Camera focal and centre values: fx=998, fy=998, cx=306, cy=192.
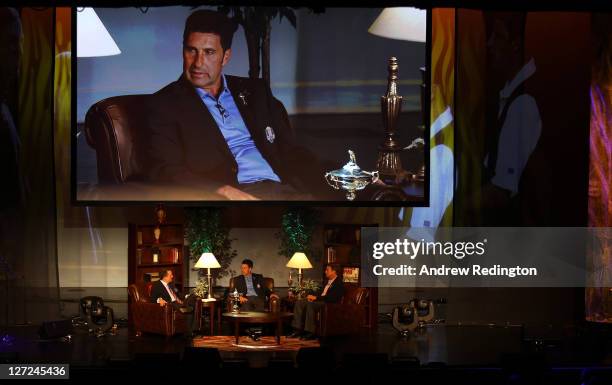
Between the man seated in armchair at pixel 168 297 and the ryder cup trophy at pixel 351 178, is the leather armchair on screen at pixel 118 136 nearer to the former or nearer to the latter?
the man seated in armchair at pixel 168 297

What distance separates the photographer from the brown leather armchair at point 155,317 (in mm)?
13016

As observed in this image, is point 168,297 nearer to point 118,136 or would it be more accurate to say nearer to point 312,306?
point 312,306

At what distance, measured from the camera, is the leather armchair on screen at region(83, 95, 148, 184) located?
45.7 ft

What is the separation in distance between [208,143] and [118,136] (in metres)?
1.27

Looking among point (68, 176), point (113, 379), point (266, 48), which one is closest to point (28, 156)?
point (68, 176)

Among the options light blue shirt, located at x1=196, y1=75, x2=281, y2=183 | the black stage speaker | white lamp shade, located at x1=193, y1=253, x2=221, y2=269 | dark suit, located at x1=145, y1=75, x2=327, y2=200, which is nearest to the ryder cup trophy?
dark suit, located at x1=145, y1=75, x2=327, y2=200

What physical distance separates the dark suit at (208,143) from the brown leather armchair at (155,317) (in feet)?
5.72

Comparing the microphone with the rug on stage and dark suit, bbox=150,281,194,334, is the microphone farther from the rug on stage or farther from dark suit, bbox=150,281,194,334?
the rug on stage

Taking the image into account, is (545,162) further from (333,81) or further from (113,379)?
(113,379)

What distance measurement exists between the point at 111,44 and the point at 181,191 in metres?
2.27

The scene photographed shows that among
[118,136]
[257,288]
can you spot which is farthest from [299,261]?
[118,136]

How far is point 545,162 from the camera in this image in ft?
48.6

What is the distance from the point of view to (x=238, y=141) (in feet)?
45.9

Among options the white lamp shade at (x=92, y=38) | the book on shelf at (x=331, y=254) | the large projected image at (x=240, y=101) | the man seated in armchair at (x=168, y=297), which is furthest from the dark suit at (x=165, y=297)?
the white lamp shade at (x=92, y=38)
